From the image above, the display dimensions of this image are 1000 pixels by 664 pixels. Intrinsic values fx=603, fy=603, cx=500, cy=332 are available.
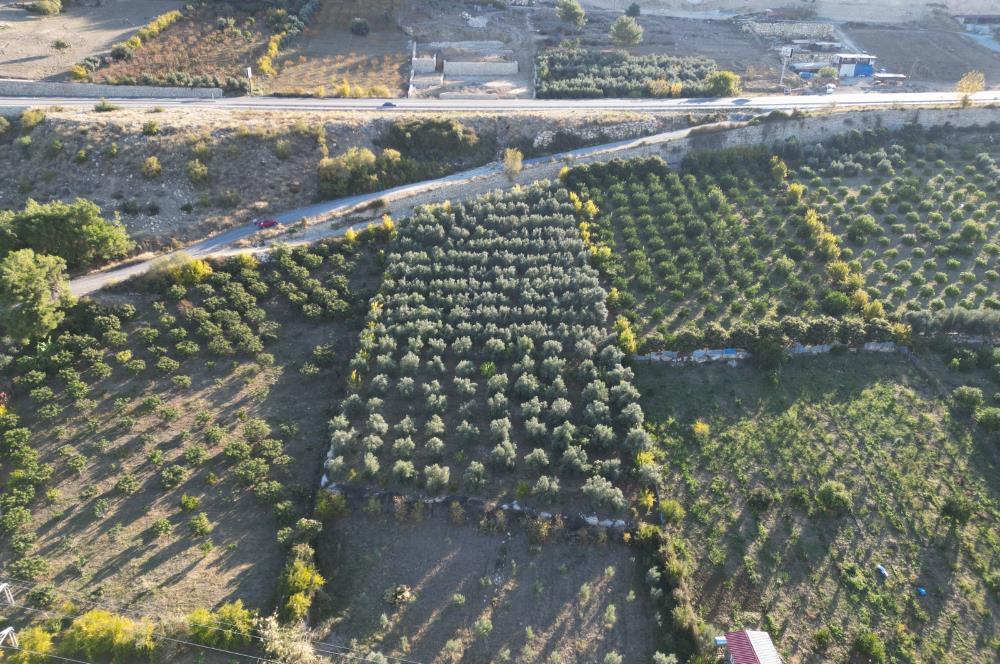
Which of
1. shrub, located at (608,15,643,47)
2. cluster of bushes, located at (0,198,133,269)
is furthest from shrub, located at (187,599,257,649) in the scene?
shrub, located at (608,15,643,47)

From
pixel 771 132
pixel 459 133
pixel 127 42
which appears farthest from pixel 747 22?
pixel 127 42

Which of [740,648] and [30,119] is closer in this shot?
[740,648]

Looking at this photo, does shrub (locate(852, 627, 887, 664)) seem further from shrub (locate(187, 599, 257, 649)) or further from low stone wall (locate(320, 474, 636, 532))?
shrub (locate(187, 599, 257, 649))

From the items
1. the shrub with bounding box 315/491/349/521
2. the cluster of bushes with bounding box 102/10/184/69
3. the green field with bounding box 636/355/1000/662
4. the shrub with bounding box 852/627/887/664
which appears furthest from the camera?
the cluster of bushes with bounding box 102/10/184/69

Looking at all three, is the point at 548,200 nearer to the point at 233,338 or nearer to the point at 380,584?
the point at 233,338

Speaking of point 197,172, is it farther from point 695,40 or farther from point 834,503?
point 695,40

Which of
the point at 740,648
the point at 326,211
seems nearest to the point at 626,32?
the point at 326,211

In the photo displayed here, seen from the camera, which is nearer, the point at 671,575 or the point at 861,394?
the point at 671,575
